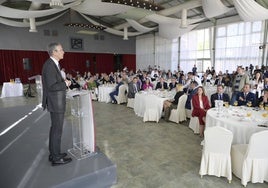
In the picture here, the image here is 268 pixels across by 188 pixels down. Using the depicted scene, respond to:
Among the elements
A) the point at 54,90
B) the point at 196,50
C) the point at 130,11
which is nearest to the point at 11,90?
the point at 130,11

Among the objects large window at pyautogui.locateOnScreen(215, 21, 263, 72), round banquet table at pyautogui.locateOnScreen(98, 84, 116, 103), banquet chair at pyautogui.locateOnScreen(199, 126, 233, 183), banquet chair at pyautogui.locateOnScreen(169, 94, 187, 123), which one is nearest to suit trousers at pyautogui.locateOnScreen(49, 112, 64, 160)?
banquet chair at pyautogui.locateOnScreen(199, 126, 233, 183)

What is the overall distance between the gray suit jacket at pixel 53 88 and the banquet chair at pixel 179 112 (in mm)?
3686

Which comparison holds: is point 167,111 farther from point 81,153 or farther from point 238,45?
point 238,45

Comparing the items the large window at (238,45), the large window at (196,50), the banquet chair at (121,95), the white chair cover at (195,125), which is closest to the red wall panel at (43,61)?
the large window at (196,50)

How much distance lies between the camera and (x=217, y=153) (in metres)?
2.83

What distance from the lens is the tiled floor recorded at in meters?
2.85

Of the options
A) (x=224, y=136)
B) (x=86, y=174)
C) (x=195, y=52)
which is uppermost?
(x=195, y=52)

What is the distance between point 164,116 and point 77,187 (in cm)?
384

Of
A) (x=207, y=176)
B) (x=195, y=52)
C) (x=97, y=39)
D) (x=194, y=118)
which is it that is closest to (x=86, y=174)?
(x=207, y=176)

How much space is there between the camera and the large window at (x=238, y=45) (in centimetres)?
1146

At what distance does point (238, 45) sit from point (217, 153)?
459 inches

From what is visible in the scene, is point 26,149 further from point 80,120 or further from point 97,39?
point 97,39

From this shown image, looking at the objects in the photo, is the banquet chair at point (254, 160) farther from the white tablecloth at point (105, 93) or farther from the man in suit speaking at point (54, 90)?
the white tablecloth at point (105, 93)

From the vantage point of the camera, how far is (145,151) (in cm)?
385
